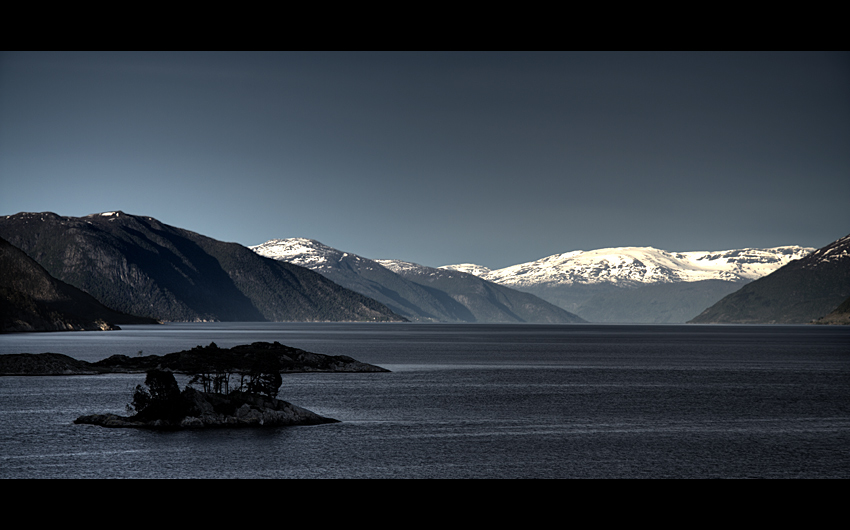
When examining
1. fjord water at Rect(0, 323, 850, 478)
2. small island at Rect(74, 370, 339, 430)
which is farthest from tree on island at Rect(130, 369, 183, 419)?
fjord water at Rect(0, 323, 850, 478)

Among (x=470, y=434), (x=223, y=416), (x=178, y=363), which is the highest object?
(x=178, y=363)

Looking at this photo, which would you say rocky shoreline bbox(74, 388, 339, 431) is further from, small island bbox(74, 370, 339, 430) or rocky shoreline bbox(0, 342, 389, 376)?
rocky shoreline bbox(0, 342, 389, 376)

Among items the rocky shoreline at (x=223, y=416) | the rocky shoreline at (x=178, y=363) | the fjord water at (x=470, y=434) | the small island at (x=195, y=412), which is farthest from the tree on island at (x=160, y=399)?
the rocky shoreline at (x=178, y=363)

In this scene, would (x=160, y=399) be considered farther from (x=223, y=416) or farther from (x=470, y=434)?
(x=470, y=434)

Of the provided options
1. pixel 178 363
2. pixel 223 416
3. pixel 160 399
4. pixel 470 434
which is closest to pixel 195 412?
pixel 223 416

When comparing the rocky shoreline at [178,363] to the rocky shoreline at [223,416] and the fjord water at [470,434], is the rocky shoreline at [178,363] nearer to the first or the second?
the fjord water at [470,434]

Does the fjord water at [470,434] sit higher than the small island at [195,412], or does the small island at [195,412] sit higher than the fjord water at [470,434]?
the small island at [195,412]

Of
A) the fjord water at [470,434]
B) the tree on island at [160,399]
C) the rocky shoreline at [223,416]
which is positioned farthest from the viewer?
the tree on island at [160,399]

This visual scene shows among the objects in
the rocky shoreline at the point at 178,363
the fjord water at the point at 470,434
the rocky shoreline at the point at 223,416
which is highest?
the rocky shoreline at the point at 178,363

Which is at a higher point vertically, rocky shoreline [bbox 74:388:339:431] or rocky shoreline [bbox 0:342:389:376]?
rocky shoreline [bbox 0:342:389:376]
